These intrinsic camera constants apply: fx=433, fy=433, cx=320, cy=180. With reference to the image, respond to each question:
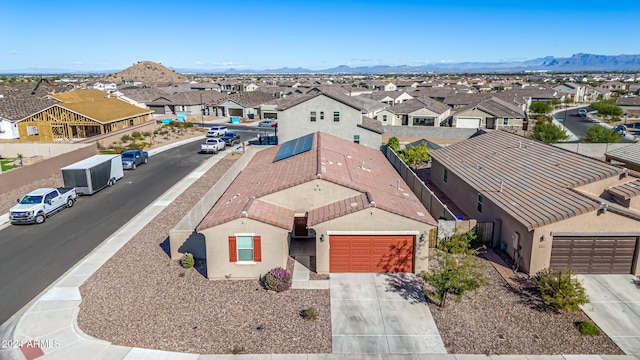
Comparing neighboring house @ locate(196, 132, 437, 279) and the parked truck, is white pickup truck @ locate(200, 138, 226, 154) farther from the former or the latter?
A: neighboring house @ locate(196, 132, 437, 279)

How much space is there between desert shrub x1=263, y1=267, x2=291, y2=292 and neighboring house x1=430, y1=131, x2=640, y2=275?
422 inches

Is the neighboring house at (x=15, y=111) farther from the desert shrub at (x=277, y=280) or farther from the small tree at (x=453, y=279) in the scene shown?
the small tree at (x=453, y=279)

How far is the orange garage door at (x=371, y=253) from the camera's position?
19703 millimetres

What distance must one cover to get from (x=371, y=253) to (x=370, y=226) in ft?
4.28

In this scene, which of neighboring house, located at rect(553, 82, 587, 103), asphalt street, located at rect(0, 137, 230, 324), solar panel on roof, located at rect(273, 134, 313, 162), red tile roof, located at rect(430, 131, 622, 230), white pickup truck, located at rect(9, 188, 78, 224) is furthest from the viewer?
neighboring house, located at rect(553, 82, 587, 103)

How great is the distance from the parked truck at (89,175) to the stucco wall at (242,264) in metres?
18.1

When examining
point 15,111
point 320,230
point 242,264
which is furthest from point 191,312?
point 15,111

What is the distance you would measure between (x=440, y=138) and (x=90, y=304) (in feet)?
166

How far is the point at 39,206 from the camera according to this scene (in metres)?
26.5

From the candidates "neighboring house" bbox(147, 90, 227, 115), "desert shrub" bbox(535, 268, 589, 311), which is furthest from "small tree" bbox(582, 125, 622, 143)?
"neighboring house" bbox(147, 90, 227, 115)

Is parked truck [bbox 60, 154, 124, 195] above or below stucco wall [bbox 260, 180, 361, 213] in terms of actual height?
below

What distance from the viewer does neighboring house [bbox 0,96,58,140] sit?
5231 cm

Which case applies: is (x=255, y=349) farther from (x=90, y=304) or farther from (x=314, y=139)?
(x=314, y=139)

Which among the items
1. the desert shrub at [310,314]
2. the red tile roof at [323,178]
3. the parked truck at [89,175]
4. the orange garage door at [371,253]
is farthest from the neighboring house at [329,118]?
→ the desert shrub at [310,314]
